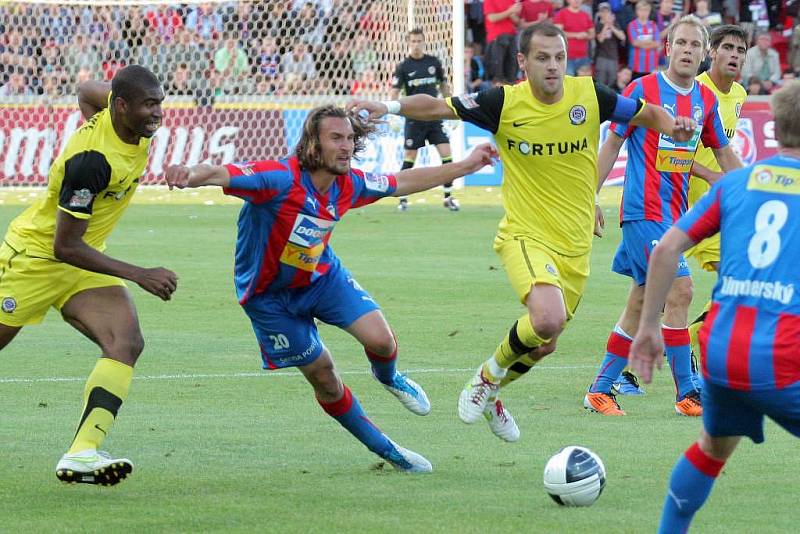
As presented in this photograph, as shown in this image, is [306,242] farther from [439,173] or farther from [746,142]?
[746,142]

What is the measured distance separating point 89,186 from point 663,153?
12.4 feet

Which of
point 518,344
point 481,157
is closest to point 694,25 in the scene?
point 481,157

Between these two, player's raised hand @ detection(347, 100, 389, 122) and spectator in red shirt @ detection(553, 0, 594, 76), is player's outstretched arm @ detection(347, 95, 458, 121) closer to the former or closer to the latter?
player's raised hand @ detection(347, 100, 389, 122)

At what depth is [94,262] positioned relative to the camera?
6.40 m

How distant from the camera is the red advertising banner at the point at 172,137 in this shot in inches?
930

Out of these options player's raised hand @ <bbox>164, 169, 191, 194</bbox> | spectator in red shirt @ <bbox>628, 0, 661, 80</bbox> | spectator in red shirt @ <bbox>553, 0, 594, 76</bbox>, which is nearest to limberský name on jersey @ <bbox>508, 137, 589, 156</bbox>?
player's raised hand @ <bbox>164, 169, 191, 194</bbox>

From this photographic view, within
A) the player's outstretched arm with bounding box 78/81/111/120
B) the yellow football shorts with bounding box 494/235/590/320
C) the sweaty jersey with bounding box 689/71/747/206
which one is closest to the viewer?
the player's outstretched arm with bounding box 78/81/111/120

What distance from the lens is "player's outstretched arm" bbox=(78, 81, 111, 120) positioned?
7188 mm

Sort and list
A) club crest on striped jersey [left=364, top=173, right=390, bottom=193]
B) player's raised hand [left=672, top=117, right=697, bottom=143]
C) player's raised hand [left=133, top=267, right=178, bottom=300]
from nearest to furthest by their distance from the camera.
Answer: player's raised hand [left=133, top=267, right=178, bottom=300], club crest on striped jersey [left=364, top=173, right=390, bottom=193], player's raised hand [left=672, top=117, right=697, bottom=143]

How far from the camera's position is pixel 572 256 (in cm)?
778

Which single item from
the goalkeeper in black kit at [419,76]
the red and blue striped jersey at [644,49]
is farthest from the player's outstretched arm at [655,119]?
the red and blue striped jersey at [644,49]

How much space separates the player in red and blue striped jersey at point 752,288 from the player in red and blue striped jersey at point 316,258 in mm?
2288

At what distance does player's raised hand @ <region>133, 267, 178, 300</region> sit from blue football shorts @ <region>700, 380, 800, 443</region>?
260 centimetres

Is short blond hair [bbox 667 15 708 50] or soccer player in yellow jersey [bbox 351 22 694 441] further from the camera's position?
short blond hair [bbox 667 15 708 50]
